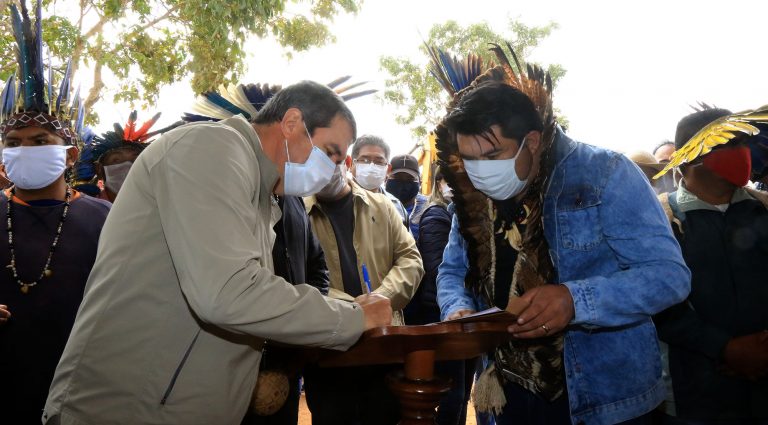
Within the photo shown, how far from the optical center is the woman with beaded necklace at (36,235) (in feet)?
9.72

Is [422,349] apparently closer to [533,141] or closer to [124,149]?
[533,141]

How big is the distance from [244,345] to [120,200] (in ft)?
2.01

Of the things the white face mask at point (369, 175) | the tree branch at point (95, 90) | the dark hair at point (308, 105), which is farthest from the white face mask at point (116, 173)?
the tree branch at point (95, 90)

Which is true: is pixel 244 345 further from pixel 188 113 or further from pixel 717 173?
pixel 717 173

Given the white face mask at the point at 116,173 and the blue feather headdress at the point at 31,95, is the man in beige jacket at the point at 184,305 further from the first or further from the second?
the white face mask at the point at 116,173

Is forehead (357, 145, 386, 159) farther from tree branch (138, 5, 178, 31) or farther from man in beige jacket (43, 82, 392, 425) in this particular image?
→ tree branch (138, 5, 178, 31)

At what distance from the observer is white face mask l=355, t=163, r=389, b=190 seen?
487cm

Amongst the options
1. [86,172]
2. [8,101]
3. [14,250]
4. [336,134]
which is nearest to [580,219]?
[336,134]

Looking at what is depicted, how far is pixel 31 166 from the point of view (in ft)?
10.9

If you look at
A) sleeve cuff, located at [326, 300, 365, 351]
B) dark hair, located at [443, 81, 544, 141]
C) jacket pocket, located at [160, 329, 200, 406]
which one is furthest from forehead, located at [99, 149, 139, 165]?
sleeve cuff, located at [326, 300, 365, 351]

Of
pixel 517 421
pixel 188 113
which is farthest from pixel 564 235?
pixel 188 113

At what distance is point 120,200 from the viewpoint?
1.88 metres

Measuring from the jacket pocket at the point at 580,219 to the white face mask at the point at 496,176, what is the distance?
0.72 feet

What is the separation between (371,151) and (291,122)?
2.64 meters
